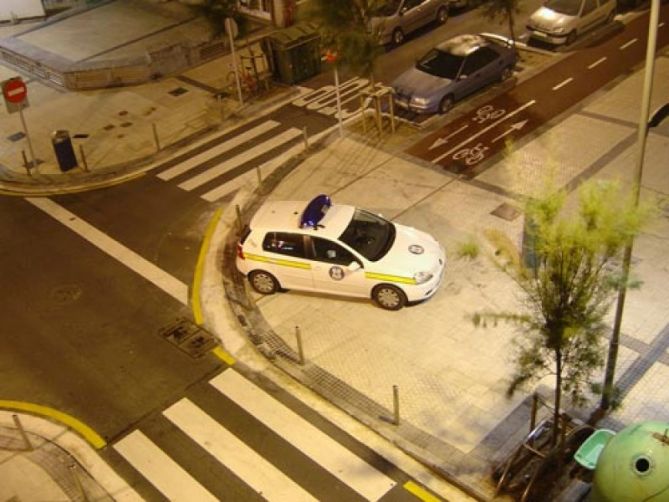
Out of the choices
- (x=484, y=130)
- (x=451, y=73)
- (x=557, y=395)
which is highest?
(x=451, y=73)

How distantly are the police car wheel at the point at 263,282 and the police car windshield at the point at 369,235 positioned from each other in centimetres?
181

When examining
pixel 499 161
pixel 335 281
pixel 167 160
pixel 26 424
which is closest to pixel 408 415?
pixel 335 281

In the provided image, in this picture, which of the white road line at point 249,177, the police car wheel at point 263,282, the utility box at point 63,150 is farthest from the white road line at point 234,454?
the utility box at point 63,150

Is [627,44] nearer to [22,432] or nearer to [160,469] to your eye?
[160,469]

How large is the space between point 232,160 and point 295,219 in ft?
19.9

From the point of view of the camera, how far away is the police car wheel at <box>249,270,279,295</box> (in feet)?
51.8

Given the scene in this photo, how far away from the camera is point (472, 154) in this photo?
19922mm

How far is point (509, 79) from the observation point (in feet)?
77.0

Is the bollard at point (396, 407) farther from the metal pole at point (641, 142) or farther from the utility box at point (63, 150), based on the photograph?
the utility box at point (63, 150)

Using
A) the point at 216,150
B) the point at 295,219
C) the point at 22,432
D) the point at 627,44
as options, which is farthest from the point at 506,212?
the point at 627,44

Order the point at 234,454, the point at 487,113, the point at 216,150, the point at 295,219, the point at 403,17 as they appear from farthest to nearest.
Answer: the point at 403,17
the point at 487,113
the point at 216,150
the point at 295,219
the point at 234,454

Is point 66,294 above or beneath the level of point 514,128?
beneath

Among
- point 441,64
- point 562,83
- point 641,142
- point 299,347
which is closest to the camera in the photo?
point 641,142

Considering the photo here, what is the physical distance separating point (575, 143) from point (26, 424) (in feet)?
47.5
